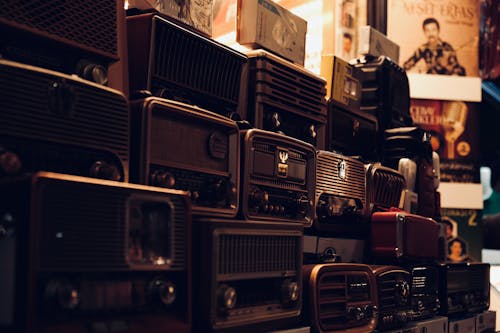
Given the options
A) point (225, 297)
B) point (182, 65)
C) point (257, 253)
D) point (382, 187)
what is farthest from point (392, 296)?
point (182, 65)

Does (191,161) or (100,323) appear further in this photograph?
(191,161)

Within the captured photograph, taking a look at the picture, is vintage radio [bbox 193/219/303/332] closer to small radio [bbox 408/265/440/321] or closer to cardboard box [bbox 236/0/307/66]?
cardboard box [bbox 236/0/307/66]

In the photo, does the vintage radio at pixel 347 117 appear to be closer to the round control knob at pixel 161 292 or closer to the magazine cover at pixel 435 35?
the round control knob at pixel 161 292

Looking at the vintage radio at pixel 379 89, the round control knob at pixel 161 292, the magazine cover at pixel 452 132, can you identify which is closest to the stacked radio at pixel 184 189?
the round control knob at pixel 161 292

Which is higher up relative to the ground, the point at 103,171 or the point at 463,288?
the point at 103,171

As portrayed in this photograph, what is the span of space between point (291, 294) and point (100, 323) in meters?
0.67

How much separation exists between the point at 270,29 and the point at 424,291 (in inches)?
49.6

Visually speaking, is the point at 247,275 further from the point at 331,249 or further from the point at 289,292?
the point at 331,249

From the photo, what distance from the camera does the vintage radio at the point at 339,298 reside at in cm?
A: 191

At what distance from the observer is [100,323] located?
1197 mm

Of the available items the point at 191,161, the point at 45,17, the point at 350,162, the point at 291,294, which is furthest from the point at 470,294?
the point at 45,17

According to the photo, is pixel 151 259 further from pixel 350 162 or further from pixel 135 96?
pixel 350 162

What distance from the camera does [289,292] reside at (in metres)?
1.73

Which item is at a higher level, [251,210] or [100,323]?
[251,210]
